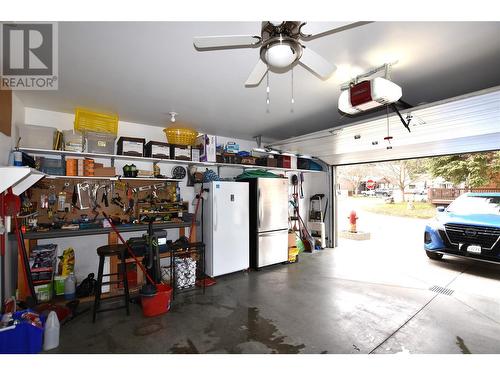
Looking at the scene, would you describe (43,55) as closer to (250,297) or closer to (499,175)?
(250,297)

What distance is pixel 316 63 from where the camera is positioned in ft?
5.56

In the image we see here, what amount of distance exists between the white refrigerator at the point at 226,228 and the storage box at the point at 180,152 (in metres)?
0.65

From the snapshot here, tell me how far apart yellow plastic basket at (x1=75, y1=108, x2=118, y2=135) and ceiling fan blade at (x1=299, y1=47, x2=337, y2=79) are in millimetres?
3268

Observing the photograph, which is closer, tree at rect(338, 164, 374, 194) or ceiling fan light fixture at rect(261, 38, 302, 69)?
ceiling fan light fixture at rect(261, 38, 302, 69)

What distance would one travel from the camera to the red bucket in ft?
9.05

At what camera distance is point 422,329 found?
247 cm

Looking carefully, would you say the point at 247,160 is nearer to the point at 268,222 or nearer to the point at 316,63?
the point at 268,222

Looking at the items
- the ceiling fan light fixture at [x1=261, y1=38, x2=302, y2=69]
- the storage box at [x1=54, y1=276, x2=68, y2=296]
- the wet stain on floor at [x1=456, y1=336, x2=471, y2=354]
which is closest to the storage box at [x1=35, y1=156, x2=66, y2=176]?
the storage box at [x1=54, y1=276, x2=68, y2=296]

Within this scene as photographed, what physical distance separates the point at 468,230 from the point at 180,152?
5.33m

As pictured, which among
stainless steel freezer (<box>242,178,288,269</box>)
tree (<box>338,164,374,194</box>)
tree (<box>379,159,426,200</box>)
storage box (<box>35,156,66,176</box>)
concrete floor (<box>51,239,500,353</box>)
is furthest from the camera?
tree (<box>338,164,374,194</box>)

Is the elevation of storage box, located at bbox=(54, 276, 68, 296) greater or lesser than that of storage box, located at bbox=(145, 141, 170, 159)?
lesser

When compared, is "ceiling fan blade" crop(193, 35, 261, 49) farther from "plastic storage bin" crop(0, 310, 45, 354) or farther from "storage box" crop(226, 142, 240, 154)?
"storage box" crop(226, 142, 240, 154)

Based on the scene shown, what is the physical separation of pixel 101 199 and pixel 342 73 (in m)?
4.00
